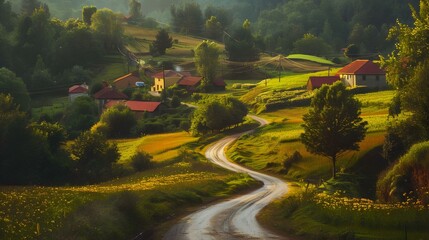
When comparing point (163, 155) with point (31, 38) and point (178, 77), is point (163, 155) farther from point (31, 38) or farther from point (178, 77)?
point (31, 38)

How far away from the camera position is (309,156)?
68.8m

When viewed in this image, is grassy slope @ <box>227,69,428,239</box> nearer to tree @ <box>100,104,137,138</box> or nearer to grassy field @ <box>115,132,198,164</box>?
grassy field @ <box>115,132,198,164</box>

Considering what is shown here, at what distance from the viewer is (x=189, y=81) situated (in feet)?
490

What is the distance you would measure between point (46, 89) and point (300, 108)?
7144cm

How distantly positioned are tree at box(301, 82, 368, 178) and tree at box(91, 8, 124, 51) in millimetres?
134003

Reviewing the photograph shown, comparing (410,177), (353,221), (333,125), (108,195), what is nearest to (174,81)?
(333,125)

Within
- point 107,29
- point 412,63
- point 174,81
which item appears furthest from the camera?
point 107,29

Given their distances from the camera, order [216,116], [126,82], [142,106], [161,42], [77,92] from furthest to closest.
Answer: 1. [161,42]
2. [126,82]
3. [77,92]
4. [142,106]
5. [216,116]

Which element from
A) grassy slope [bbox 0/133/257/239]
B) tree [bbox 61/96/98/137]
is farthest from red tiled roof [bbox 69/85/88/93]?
grassy slope [bbox 0/133/257/239]

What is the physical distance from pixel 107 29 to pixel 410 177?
15638 centimetres

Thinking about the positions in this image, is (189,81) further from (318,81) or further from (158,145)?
(158,145)

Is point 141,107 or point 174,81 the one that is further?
point 174,81

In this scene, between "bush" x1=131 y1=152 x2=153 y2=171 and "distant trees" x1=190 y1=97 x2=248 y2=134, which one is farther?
"distant trees" x1=190 y1=97 x2=248 y2=134

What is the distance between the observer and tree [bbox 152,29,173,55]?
185 m
